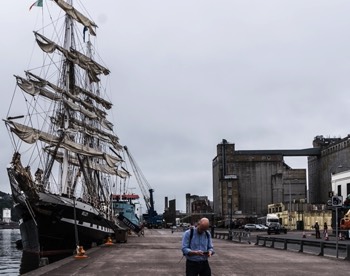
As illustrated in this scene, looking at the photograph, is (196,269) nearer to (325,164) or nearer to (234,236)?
(234,236)

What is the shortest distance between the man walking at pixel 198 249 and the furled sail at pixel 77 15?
1948 inches

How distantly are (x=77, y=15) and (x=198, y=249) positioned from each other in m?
51.7

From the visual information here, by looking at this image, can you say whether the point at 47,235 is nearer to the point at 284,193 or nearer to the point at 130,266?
the point at 130,266

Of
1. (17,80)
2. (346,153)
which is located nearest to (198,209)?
(346,153)

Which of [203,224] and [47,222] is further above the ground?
[203,224]

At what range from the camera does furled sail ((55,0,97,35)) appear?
184ft

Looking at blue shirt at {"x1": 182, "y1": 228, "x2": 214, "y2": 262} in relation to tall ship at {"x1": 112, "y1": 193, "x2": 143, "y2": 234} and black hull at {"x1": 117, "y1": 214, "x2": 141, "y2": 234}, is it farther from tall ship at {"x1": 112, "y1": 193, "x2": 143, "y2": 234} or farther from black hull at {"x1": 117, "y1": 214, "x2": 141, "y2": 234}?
black hull at {"x1": 117, "y1": 214, "x2": 141, "y2": 234}

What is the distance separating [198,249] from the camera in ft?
33.0

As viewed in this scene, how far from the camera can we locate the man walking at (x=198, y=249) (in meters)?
9.93

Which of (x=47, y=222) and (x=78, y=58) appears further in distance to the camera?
(x=78, y=58)

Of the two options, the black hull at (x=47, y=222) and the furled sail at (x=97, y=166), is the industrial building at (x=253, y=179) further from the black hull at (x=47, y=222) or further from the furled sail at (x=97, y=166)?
the black hull at (x=47, y=222)

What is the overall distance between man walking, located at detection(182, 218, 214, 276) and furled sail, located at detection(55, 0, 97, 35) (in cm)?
4949

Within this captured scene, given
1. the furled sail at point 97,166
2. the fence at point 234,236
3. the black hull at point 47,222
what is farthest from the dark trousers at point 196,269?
the furled sail at point 97,166

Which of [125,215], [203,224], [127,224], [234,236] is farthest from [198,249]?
[125,215]
